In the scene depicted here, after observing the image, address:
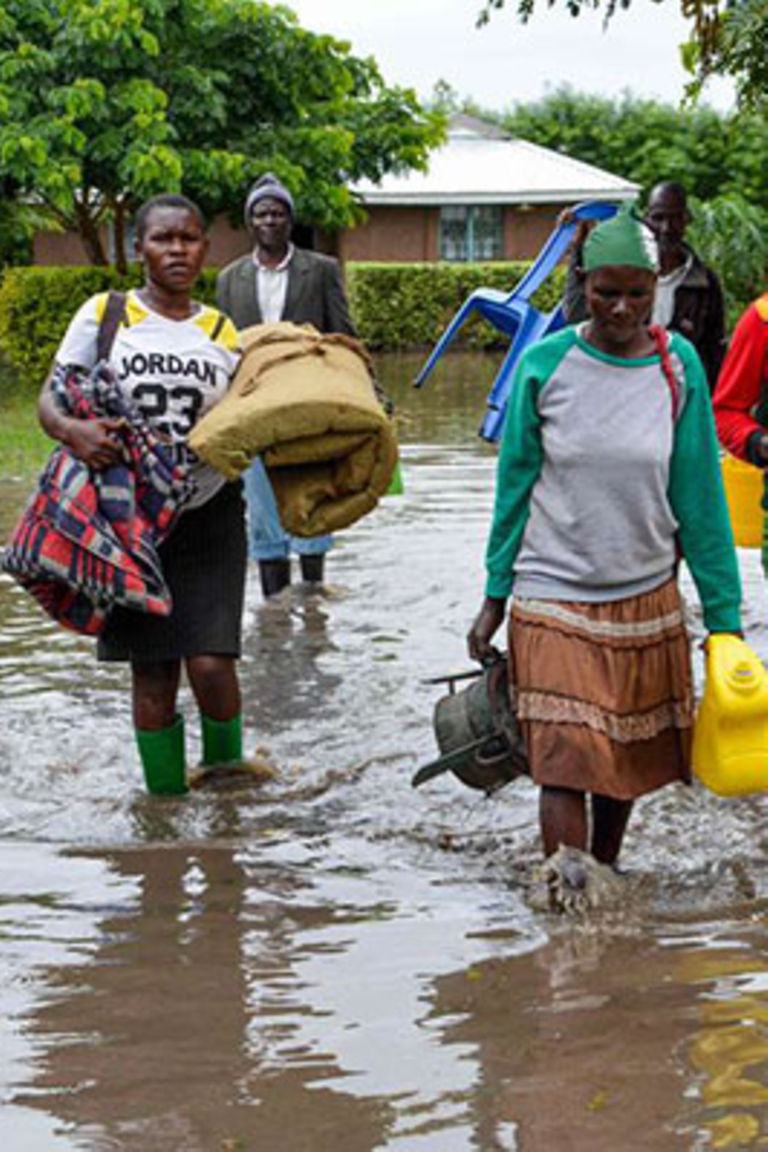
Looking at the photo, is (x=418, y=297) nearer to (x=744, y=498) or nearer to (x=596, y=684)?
(x=744, y=498)

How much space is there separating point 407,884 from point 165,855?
0.74 metres

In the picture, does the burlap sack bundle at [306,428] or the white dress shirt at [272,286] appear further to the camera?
the white dress shirt at [272,286]

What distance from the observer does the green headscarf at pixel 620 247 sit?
5.41 meters

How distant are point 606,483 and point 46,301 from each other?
82.1 feet

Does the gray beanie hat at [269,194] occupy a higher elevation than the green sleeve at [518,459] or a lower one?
higher

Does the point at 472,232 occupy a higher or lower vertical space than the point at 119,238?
higher

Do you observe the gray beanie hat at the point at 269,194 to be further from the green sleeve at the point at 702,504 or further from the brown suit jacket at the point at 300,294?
the green sleeve at the point at 702,504

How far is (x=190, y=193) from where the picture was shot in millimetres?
29406

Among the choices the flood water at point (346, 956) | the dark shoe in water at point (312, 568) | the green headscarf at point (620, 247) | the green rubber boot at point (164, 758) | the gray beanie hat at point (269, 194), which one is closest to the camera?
the flood water at point (346, 956)

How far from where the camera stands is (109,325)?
6.56 metres

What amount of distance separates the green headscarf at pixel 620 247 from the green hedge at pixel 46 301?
80.1ft

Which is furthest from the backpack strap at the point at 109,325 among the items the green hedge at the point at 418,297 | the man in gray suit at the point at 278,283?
the green hedge at the point at 418,297

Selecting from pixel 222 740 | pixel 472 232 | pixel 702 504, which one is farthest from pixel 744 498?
pixel 472 232

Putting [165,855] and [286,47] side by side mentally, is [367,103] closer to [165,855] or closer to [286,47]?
[286,47]
